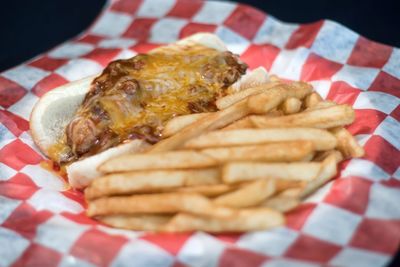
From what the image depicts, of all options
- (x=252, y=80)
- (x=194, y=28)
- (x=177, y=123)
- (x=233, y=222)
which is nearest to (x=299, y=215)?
(x=233, y=222)

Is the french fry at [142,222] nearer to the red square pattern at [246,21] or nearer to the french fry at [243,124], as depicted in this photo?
the french fry at [243,124]

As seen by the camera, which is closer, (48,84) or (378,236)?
(378,236)

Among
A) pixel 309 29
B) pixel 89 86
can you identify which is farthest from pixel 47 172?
pixel 309 29

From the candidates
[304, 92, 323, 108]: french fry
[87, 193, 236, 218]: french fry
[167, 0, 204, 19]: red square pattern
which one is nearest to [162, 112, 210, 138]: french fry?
[87, 193, 236, 218]: french fry

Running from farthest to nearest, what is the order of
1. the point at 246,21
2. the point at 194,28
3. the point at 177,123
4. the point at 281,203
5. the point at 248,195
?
the point at 194,28
the point at 246,21
the point at 177,123
the point at 281,203
the point at 248,195

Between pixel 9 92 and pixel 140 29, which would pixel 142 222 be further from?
pixel 140 29

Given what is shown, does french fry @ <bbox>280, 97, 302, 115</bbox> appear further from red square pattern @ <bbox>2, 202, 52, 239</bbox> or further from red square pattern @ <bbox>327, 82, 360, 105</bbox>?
red square pattern @ <bbox>2, 202, 52, 239</bbox>
